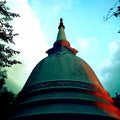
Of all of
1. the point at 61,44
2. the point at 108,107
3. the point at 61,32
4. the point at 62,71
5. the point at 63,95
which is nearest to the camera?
the point at 63,95

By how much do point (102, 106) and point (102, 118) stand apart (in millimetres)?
1591

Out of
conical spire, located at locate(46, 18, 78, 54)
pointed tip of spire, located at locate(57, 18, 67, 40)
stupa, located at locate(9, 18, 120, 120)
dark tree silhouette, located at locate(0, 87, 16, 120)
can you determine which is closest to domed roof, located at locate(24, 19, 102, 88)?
stupa, located at locate(9, 18, 120, 120)

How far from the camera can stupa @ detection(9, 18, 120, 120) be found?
1591cm

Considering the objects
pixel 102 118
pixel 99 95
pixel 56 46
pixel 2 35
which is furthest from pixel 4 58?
pixel 56 46

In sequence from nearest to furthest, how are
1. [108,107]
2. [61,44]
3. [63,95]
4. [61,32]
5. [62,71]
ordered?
[63,95] → [108,107] → [62,71] → [61,44] → [61,32]

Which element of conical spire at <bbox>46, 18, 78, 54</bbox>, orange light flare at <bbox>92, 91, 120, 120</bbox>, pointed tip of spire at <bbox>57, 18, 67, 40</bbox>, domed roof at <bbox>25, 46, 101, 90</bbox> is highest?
pointed tip of spire at <bbox>57, 18, 67, 40</bbox>

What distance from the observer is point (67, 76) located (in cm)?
1961

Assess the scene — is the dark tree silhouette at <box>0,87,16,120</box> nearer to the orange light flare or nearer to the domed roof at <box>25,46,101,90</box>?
the domed roof at <box>25,46,101,90</box>

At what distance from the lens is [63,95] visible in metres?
17.3

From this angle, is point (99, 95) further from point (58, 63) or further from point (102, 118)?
point (58, 63)

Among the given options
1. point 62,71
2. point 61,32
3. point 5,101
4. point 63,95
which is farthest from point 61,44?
point 5,101

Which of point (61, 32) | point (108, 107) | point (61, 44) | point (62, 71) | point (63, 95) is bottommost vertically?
point (108, 107)

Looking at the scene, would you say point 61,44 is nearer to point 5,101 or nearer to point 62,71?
point 62,71

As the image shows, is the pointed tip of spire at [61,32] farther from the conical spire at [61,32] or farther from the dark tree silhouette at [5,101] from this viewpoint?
the dark tree silhouette at [5,101]
